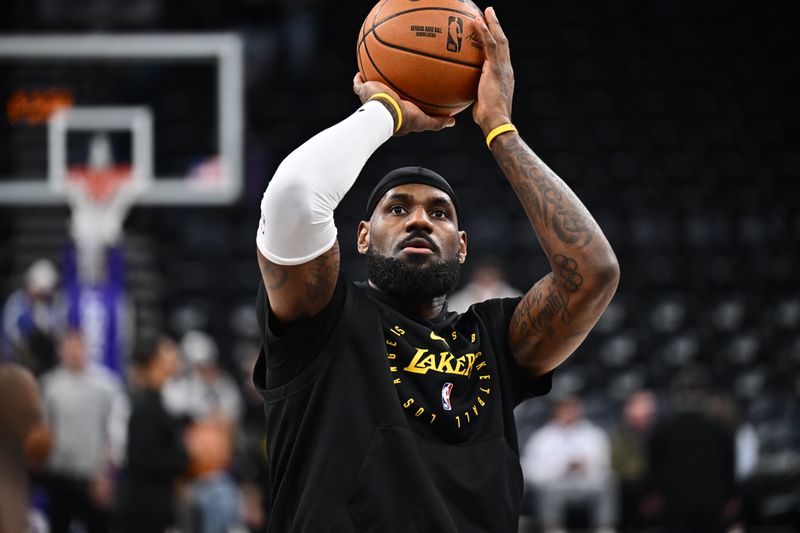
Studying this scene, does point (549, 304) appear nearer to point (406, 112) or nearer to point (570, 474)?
point (406, 112)

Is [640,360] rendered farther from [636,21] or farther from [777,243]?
[636,21]

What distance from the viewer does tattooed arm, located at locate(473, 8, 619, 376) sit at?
3.02 meters

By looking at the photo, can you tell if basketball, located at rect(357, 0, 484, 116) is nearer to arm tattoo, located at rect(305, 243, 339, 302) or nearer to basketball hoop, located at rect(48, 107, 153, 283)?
arm tattoo, located at rect(305, 243, 339, 302)

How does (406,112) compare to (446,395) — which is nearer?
(446,395)

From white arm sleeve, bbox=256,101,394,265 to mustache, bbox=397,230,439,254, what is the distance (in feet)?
0.80

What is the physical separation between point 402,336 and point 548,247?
43cm

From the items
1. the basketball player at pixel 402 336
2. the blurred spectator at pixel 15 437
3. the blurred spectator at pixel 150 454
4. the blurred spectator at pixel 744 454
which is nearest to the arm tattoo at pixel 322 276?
the basketball player at pixel 402 336

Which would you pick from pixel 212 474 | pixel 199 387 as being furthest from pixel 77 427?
pixel 199 387

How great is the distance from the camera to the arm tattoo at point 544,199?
304cm

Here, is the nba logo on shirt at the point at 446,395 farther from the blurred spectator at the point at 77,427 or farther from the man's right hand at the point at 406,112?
the blurred spectator at the point at 77,427

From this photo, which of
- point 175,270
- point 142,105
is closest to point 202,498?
point 142,105

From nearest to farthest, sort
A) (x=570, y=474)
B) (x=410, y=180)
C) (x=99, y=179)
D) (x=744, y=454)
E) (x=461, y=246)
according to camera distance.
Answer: (x=410, y=180), (x=461, y=246), (x=570, y=474), (x=744, y=454), (x=99, y=179)

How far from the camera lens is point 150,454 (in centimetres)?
765

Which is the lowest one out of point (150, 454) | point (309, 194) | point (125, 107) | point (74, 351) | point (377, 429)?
point (150, 454)
